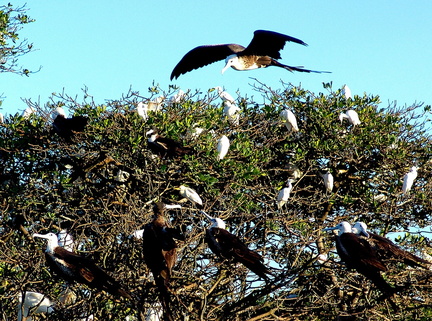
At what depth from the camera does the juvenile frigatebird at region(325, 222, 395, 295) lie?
6.17 metres

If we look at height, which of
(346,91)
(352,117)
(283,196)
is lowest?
(283,196)

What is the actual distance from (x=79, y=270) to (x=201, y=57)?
5018mm

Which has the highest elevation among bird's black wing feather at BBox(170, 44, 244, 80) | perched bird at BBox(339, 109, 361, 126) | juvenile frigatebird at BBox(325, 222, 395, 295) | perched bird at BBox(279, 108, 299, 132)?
bird's black wing feather at BBox(170, 44, 244, 80)

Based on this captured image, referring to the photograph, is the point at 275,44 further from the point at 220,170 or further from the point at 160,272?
the point at 160,272

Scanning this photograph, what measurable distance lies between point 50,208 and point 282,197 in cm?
277

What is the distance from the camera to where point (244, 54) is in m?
10.0

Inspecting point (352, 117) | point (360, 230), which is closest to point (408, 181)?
point (352, 117)

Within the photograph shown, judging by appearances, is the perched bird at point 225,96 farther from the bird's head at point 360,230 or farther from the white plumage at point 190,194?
the bird's head at point 360,230

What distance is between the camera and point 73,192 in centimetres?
891

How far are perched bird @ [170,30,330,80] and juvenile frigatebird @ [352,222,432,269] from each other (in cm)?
287

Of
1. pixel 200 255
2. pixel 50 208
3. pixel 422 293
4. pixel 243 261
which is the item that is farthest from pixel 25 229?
pixel 422 293

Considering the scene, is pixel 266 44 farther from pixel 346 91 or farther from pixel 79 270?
pixel 79 270

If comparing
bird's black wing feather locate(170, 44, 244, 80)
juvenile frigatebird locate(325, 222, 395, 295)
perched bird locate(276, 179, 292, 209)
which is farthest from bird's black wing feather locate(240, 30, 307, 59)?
juvenile frigatebird locate(325, 222, 395, 295)

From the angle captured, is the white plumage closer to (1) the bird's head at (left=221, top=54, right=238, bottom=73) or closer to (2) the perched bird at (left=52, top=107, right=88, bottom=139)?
(2) the perched bird at (left=52, top=107, right=88, bottom=139)
